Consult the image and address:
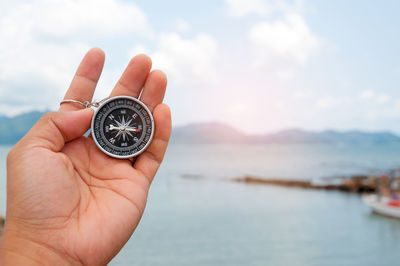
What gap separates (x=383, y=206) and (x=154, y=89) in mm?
26408

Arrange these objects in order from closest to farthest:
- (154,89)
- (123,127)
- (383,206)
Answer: (154,89) → (123,127) → (383,206)

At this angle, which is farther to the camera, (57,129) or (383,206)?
(383,206)

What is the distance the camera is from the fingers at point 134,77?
9.98 feet

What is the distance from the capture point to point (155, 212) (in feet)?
94.6

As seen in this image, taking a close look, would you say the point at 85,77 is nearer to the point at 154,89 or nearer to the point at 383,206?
the point at 154,89

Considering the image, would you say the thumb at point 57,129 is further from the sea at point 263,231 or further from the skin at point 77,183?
the sea at point 263,231

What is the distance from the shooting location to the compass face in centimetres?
309

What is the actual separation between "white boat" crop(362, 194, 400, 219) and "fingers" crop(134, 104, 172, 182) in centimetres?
2494

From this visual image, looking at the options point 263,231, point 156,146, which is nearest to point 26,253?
point 156,146

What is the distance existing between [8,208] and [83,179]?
1.79ft

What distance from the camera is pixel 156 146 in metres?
3.13

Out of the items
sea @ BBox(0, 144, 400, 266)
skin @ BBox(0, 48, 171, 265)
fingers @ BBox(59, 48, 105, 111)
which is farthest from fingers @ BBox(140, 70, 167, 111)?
sea @ BBox(0, 144, 400, 266)

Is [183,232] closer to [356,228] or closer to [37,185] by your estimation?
[356,228]

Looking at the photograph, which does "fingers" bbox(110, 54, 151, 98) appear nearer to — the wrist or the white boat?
the wrist
